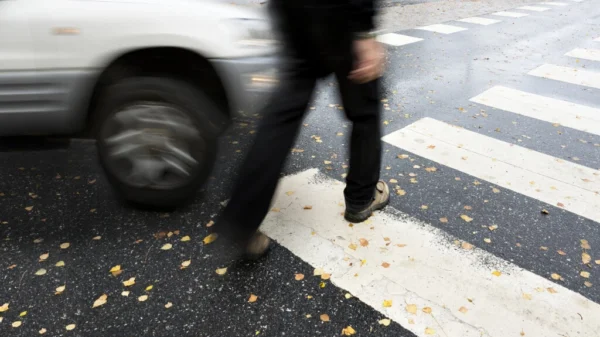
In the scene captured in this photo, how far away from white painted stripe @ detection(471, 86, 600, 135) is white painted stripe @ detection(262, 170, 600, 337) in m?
3.03

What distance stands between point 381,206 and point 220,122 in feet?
4.43

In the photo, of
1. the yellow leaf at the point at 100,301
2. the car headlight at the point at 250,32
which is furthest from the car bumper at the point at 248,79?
the yellow leaf at the point at 100,301

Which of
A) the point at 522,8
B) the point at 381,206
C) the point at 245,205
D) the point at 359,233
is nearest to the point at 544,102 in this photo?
the point at 381,206

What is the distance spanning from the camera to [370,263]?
3021mm

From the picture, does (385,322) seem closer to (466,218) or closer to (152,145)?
(466,218)

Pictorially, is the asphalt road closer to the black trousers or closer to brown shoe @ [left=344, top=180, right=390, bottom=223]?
brown shoe @ [left=344, top=180, right=390, bottom=223]

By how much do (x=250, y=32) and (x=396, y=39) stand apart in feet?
20.9

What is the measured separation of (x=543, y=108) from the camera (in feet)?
19.2

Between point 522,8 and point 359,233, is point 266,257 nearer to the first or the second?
point 359,233

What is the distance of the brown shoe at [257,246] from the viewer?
2.97 metres

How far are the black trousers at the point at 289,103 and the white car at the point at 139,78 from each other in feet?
2.25

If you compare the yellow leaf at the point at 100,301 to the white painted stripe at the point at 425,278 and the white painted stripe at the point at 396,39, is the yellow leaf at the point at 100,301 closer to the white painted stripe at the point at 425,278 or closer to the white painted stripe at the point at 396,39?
the white painted stripe at the point at 425,278

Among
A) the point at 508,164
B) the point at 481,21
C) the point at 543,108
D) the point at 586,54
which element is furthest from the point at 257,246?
the point at 481,21

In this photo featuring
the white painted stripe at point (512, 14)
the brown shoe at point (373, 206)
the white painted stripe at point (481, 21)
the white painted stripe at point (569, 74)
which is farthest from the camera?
the white painted stripe at point (512, 14)
